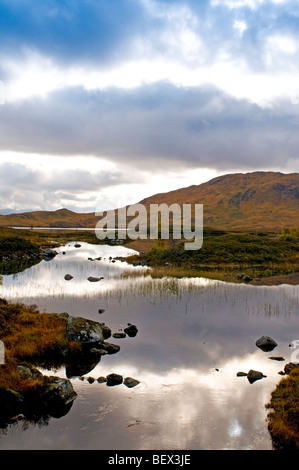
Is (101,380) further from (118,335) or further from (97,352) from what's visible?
(118,335)

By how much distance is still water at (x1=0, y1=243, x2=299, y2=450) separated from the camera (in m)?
12.6

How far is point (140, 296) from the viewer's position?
118ft

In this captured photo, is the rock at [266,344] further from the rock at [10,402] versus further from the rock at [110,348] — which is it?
the rock at [10,402]

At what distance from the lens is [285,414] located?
44.4 feet

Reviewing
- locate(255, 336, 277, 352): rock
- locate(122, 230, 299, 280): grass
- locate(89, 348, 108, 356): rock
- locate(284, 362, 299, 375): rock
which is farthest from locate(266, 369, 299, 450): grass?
locate(122, 230, 299, 280): grass

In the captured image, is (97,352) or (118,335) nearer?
(97,352)

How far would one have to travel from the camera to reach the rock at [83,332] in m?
21.2

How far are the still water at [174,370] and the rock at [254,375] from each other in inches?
15.3

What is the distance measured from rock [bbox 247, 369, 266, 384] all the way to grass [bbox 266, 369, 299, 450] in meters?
1.44

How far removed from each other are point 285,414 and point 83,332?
12942 mm

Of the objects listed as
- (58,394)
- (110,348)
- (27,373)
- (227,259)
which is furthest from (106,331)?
(227,259)

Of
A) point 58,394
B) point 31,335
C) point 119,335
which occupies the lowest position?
point 119,335

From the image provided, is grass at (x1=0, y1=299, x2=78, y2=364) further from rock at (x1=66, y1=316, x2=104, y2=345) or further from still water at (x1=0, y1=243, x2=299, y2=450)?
still water at (x1=0, y1=243, x2=299, y2=450)
